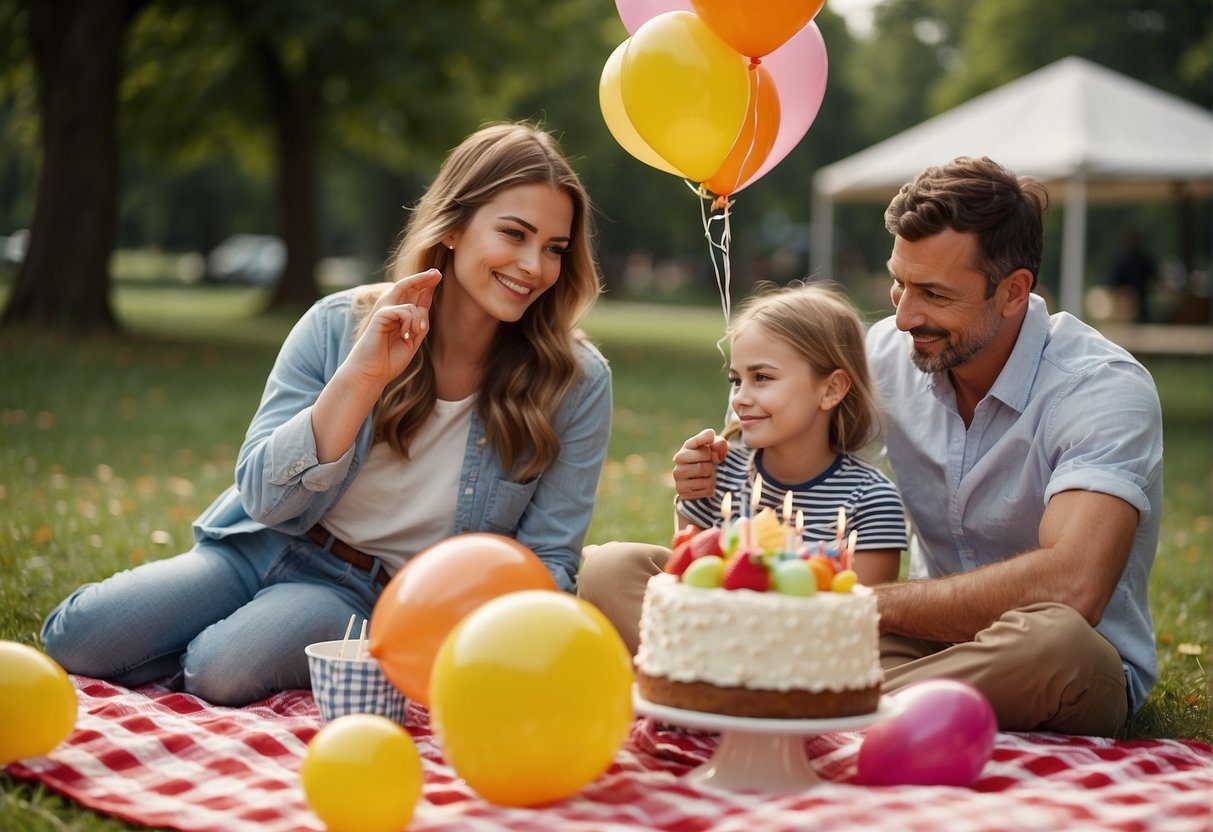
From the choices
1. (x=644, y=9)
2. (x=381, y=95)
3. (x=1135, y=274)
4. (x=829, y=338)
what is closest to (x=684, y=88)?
(x=644, y=9)

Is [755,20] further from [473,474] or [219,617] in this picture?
[219,617]

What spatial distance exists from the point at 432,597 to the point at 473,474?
904 mm

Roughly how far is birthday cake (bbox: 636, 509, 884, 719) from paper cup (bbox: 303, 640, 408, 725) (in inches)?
28.7

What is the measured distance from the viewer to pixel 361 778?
2613mm

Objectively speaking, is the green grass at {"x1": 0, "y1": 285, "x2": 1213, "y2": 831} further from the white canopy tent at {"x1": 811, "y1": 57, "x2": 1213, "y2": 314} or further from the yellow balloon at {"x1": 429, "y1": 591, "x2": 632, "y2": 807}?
the white canopy tent at {"x1": 811, "y1": 57, "x2": 1213, "y2": 314}

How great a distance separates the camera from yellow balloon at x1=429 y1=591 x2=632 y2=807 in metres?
2.62

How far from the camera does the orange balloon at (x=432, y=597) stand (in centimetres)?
310

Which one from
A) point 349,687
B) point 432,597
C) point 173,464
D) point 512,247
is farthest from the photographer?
point 173,464

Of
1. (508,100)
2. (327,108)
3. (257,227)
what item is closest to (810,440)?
(327,108)

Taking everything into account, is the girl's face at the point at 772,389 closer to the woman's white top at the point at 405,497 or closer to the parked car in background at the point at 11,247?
the woman's white top at the point at 405,497

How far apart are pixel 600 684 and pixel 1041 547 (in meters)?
1.41

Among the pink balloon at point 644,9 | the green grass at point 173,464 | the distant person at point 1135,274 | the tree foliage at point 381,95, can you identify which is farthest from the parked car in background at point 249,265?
the pink balloon at point 644,9

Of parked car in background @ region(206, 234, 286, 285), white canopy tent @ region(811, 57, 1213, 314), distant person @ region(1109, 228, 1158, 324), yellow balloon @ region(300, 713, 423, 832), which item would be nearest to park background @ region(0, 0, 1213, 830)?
parked car in background @ region(206, 234, 286, 285)

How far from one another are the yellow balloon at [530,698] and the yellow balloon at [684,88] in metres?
1.55
